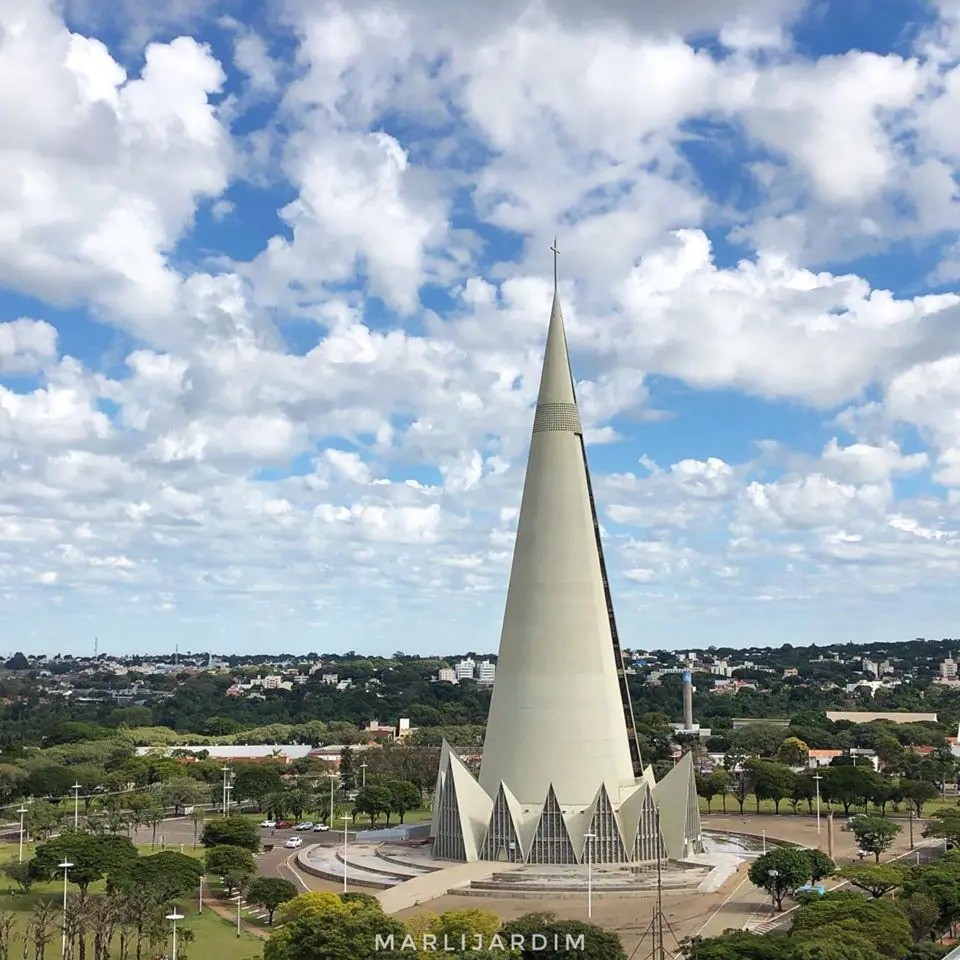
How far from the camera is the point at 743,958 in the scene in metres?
23.9

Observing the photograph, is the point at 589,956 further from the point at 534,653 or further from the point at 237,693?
the point at 237,693

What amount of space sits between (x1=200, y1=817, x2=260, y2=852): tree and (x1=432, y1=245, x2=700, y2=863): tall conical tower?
24.3ft

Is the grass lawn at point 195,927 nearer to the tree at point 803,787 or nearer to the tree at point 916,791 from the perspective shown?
the tree at point 803,787

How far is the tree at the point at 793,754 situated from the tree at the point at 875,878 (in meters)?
45.4

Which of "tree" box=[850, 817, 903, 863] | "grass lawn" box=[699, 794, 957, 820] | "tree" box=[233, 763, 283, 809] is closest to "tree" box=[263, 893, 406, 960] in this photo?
"tree" box=[850, 817, 903, 863]

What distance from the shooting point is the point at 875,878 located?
1287 inches

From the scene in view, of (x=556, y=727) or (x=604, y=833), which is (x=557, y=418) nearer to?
(x=556, y=727)

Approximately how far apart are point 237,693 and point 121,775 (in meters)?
110

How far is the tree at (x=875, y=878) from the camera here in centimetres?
3269

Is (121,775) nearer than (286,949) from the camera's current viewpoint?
No

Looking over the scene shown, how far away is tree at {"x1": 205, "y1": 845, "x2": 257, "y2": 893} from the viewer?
123ft

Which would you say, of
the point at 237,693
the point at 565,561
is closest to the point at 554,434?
the point at 565,561

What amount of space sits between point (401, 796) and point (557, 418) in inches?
881

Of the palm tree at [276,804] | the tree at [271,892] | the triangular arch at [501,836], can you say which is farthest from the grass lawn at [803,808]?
the tree at [271,892]
